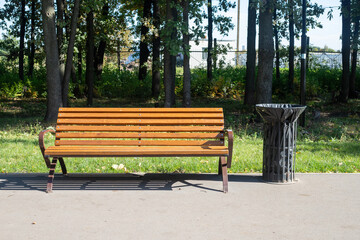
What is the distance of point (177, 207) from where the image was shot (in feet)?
17.2

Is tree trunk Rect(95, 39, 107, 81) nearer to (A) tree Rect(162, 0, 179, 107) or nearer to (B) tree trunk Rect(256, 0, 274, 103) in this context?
(A) tree Rect(162, 0, 179, 107)

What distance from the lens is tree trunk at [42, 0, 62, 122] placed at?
13.4m

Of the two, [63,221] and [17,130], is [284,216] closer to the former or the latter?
[63,221]

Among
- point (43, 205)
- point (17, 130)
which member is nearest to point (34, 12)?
point (17, 130)

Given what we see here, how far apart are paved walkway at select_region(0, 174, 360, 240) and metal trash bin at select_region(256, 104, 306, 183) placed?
0.19 m

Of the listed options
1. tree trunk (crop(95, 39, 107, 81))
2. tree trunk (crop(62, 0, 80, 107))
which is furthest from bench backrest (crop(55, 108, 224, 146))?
tree trunk (crop(95, 39, 107, 81))

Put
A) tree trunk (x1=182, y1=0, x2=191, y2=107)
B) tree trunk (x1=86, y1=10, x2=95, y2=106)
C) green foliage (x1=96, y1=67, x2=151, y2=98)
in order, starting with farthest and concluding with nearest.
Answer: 1. green foliage (x1=96, y1=67, x2=151, y2=98)
2. tree trunk (x1=86, y1=10, x2=95, y2=106)
3. tree trunk (x1=182, y1=0, x2=191, y2=107)

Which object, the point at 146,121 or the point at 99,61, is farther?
the point at 99,61

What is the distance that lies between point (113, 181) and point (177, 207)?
1494mm

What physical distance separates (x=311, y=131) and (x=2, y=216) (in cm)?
1020

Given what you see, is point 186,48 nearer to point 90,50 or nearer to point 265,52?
point 265,52

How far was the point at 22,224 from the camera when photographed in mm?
4691

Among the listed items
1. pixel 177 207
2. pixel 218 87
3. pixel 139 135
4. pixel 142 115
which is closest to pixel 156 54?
pixel 218 87

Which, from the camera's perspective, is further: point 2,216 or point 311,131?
point 311,131
